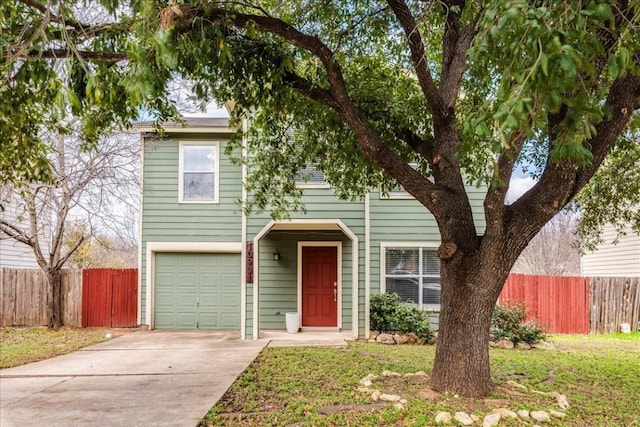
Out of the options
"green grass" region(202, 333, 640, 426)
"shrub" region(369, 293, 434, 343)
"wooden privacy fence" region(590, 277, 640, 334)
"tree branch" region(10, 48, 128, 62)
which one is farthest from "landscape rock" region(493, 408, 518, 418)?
"wooden privacy fence" region(590, 277, 640, 334)

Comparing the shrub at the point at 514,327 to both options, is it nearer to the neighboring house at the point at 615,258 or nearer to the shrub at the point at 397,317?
the shrub at the point at 397,317

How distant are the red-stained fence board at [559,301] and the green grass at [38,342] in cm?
1037

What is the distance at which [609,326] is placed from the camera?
1250 centimetres

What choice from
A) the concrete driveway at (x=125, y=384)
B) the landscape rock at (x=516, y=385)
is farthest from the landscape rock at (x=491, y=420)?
the concrete driveway at (x=125, y=384)

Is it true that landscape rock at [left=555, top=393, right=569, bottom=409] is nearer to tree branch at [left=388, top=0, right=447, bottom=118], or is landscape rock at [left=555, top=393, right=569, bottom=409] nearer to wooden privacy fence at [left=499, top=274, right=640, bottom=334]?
tree branch at [left=388, top=0, right=447, bottom=118]

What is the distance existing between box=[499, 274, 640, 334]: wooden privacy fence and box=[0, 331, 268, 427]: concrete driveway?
24.7ft

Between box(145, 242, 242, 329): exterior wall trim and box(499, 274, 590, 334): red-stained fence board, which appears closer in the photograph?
box(145, 242, 242, 329): exterior wall trim

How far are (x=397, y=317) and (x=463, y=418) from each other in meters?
5.80

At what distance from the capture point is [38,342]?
31.9 ft

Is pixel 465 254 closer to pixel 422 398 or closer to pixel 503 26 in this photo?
pixel 422 398

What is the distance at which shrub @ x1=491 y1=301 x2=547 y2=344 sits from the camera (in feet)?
32.0

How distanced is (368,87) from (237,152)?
18.0 feet

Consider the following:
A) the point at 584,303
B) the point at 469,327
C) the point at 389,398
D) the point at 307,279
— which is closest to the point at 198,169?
the point at 307,279

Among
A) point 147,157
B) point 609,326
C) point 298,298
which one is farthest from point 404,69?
point 609,326
